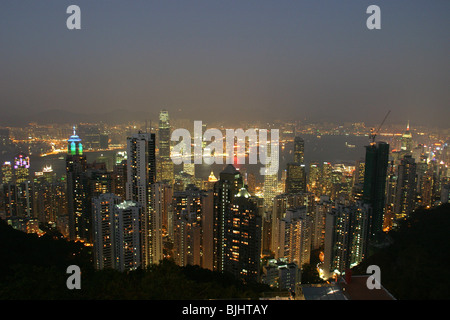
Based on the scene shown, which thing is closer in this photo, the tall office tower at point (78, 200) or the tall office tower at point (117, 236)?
the tall office tower at point (117, 236)

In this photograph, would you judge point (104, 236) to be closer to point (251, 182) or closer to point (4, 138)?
point (4, 138)

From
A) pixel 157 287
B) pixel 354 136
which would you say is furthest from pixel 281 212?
pixel 157 287

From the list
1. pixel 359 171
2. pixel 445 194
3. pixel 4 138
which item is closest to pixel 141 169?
pixel 4 138

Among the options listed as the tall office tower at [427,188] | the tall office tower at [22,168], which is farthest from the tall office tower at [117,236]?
the tall office tower at [427,188]

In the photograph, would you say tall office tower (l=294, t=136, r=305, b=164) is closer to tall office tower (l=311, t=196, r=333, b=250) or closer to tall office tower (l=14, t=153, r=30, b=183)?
tall office tower (l=311, t=196, r=333, b=250)

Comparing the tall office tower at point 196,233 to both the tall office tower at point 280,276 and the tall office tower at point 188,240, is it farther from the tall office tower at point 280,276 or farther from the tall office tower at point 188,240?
the tall office tower at point 280,276

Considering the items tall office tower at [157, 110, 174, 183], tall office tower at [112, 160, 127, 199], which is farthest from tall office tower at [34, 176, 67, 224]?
tall office tower at [157, 110, 174, 183]
